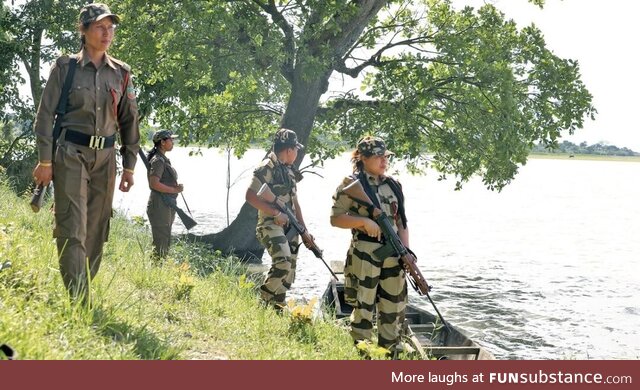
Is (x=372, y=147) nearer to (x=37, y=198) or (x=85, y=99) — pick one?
(x=85, y=99)

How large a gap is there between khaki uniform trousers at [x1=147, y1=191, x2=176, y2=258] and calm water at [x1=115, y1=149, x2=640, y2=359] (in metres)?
5.60

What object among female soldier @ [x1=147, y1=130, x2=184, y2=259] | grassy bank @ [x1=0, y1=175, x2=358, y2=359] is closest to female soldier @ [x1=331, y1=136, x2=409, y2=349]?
grassy bank @ [x1=0, y1=175, x2=358, y2=359]

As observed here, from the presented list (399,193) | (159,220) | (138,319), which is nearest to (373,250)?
(399,193)

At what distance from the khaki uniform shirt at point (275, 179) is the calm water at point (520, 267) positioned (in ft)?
12.9

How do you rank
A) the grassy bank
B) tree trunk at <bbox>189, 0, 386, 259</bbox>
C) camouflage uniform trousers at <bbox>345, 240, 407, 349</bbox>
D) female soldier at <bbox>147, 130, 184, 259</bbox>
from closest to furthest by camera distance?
the grassy bank → camouflage uniform trousers at <bbox>345, 240, 407, 349</bbox> → female soldier at <bbox>147, 130, 184, 259</bbox> → tree trunk at <bbox>189, 0, 386, 259</bbox>

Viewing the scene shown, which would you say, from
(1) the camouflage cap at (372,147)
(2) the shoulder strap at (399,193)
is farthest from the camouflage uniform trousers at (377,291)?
(1) the camouflage cap at (372,147)

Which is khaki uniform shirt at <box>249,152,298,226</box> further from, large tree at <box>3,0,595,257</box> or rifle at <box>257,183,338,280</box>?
large tree at <box>3,0,595,257</box>

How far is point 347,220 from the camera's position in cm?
657

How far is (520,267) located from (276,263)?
72.0 feet

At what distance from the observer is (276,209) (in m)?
8.68

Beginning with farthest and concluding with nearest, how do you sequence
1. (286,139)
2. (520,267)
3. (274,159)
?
(520,267) < (274,159) < (286,139)

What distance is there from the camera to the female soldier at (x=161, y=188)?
977cm

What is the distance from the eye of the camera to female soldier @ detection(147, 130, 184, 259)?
32.1ft
